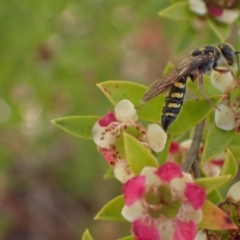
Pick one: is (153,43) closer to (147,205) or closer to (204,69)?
(204,69)

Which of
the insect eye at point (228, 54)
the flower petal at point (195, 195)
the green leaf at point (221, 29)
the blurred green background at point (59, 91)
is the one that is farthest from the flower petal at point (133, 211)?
the blurred green background at point (59, 91)

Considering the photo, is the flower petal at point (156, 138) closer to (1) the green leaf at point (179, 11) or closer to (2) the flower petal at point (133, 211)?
(2) the flower petal at point (133, 211)

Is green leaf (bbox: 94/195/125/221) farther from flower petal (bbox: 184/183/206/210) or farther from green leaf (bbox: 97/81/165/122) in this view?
green leaf (bbox: 97/81/165/122)

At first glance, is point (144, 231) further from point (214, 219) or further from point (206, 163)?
point (206, 163)

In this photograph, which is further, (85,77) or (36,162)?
(36,162)

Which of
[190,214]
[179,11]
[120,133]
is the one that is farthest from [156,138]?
[179,11]

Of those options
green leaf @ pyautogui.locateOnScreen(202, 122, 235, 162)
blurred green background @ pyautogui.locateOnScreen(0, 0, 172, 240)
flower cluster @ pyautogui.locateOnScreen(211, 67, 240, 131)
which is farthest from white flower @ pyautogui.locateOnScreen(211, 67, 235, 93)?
blurred green background @ pyautogui.locateOnScreen(0, 0, 172, 240)

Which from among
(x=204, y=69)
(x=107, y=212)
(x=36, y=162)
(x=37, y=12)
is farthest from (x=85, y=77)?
(x=107, y=212)
